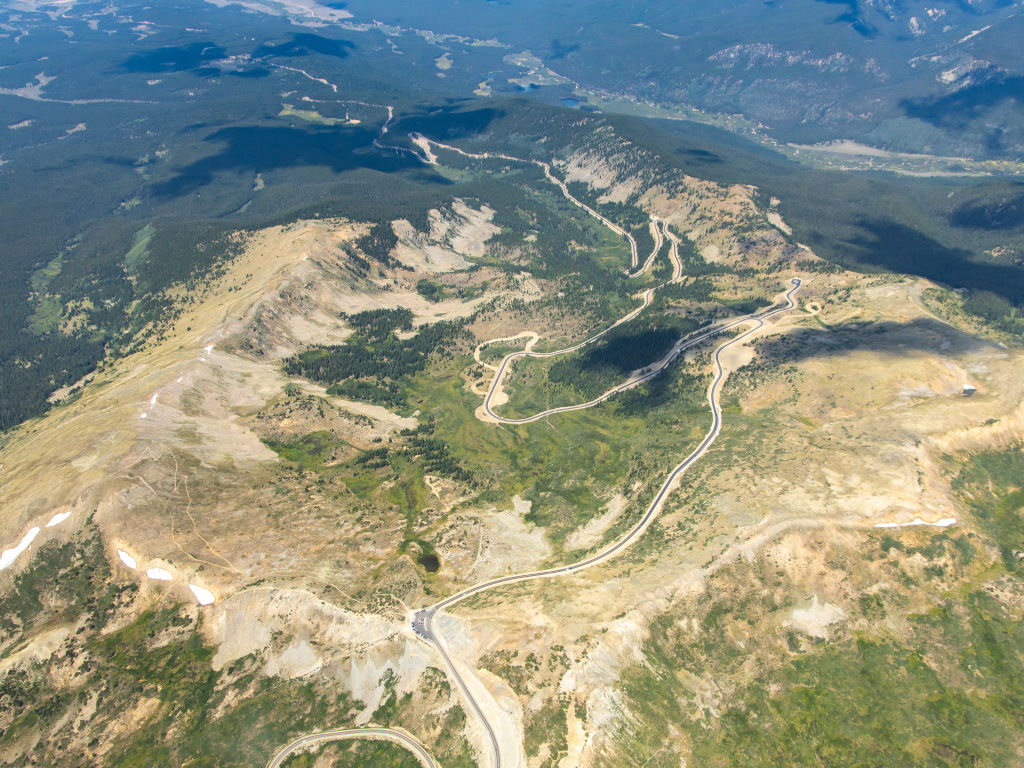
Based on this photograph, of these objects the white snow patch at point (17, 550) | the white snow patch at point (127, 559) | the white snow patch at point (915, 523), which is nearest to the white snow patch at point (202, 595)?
the white snow patch at point (127, 559)

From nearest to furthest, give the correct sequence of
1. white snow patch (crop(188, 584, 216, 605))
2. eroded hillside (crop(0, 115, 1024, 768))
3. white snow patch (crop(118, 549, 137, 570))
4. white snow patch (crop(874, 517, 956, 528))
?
eroded hillside (crop(0, 115, 1024, 768)) < white snow patch (crop(188, 584, 216, 605)) < white snow patch (crop(118, 549, 137, 570)) < white snow patch (crop(874, 517, 956, 528))

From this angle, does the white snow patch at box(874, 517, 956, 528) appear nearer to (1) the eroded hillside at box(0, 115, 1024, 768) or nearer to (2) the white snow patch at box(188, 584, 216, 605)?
(1) the eroded hillside at box(0, 115, 1024, 768)

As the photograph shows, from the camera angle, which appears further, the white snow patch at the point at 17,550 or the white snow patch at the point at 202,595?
the white snow patch at the point at 17,550

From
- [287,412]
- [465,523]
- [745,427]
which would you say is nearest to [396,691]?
[465,523]

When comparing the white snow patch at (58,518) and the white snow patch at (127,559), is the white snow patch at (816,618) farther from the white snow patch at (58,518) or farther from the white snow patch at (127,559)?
the white snow patch at (58,518)

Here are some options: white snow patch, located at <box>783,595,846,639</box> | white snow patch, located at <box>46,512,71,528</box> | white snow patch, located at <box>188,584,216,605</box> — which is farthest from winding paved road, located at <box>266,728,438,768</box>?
white snow patch, located at <box>783,595,846,639</box>

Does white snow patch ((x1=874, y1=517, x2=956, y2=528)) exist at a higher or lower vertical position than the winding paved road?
higher
